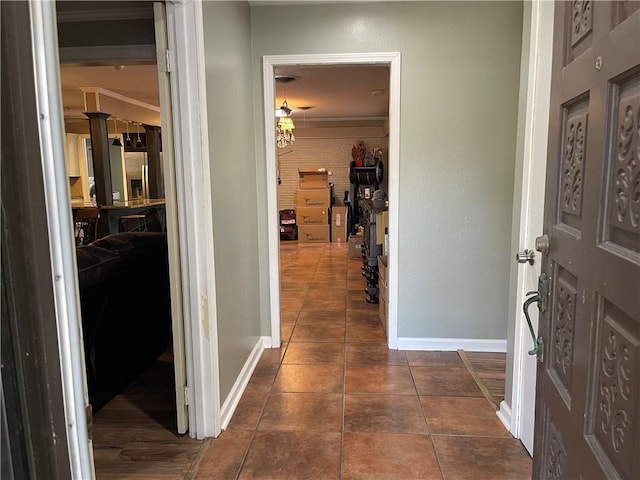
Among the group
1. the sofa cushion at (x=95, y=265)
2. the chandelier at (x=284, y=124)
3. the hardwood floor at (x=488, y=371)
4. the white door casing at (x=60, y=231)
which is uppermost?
the chandelier at (x=284, y=124)

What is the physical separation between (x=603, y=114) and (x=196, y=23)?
1.60 m

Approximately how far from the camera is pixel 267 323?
3.19 metres

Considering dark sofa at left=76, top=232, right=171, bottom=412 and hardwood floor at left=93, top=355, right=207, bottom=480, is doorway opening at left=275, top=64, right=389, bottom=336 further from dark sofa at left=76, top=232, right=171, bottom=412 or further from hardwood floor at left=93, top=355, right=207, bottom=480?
hardwood floor at left=93, top=355, right=207, bottom=480

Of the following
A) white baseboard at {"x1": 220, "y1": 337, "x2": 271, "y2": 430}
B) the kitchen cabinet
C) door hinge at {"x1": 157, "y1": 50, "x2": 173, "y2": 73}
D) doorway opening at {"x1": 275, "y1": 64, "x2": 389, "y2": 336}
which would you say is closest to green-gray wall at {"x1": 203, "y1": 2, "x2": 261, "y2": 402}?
white baseboard at {"x1": 220, "y1": 337, "x2": 271, "y2": 430}

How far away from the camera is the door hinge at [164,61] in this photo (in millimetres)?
1809

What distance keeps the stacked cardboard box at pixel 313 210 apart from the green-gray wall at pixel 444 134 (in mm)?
5272

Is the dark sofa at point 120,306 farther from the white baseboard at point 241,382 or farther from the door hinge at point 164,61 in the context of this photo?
the door hinge at point 164,61

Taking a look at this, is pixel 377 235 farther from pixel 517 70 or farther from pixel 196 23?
pixel 196 23

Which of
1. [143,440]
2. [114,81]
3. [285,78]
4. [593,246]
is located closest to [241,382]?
[143,440]

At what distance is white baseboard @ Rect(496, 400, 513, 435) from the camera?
2088 mm

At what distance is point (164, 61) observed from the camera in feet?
5.95

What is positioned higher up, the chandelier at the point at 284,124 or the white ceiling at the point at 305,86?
the white ceiling at the point at 305,86

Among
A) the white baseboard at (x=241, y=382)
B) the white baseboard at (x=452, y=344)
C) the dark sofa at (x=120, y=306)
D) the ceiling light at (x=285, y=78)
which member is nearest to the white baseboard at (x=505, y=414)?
the white baseboard at (x=452, y=344)

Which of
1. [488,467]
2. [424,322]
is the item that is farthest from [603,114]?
[424,322]
